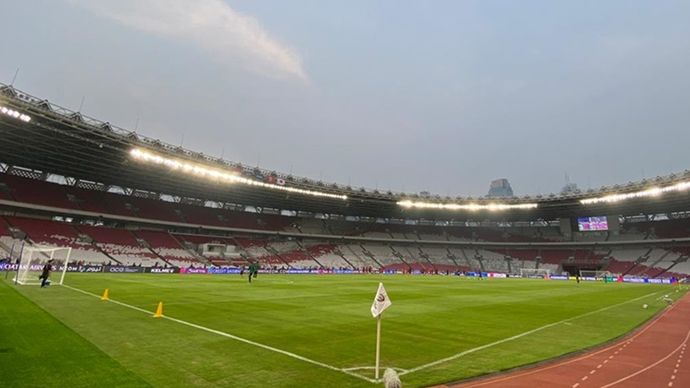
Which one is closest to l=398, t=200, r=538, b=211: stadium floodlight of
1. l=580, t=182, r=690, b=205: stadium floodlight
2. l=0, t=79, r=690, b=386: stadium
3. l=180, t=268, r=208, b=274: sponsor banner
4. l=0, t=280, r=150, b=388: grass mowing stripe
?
l=0, t=79, r=690, b=386: stadium

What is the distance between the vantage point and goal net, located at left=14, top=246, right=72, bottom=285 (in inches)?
996

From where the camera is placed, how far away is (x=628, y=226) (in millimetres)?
75375

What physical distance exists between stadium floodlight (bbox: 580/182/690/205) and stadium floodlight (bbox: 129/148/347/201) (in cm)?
4425

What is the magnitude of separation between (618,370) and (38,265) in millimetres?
Answer: 48263

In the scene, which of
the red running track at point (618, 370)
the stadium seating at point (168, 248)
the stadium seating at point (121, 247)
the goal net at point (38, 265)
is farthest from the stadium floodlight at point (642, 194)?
the goal net at point (38, 265)

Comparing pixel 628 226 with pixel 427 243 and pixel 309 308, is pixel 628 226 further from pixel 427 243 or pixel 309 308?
pixel 309 308

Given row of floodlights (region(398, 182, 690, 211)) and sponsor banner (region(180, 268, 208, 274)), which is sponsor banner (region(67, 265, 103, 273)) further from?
row of floodlights (region(398, 182, 690, 211))

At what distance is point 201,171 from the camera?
49.8 metres

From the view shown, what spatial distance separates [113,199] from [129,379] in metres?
62.3

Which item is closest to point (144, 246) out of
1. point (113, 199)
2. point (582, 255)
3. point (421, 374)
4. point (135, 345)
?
point (113, 199)

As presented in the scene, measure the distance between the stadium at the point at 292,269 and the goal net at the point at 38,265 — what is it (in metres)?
0.42

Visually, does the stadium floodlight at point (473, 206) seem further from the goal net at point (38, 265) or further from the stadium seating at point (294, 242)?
the goal net at point (38, 265)

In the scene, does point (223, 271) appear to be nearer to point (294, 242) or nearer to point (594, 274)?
point (294, 242)

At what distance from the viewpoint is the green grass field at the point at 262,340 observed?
774 cm
